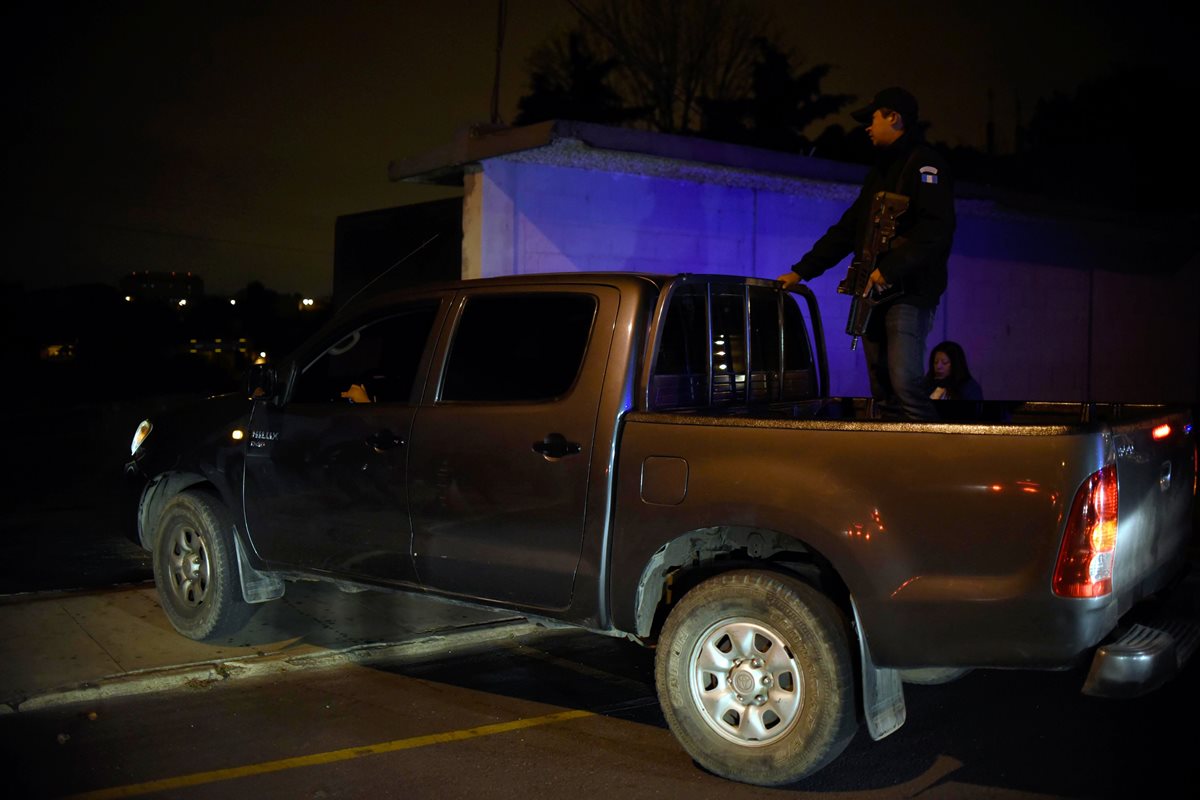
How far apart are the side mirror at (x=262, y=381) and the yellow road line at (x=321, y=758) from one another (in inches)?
74.9

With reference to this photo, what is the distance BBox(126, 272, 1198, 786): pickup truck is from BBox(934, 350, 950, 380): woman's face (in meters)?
2.58

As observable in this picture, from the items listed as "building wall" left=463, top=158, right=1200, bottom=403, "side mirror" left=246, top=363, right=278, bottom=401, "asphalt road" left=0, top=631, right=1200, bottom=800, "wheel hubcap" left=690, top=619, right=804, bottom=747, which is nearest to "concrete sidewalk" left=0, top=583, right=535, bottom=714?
"asphalt road" left=0, top=631, right=1200, bottom=800

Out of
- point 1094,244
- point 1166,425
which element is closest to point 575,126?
point 1166,425

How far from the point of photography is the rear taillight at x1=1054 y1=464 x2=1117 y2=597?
351 cm

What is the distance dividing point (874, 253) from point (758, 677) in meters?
2.12

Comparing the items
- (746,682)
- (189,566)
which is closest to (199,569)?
(189,566)

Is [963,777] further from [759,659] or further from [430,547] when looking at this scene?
[430,547]

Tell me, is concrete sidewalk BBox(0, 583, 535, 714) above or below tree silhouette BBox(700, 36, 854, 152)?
below

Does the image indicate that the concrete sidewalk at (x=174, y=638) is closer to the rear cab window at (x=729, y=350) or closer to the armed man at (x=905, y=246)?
the rear cab window at (x=729, y=350)

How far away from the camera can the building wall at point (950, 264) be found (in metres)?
10.1

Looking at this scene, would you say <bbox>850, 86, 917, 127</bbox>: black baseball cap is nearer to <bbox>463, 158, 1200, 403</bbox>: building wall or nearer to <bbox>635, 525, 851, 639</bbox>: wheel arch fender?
<bbox>635, 525, 851, 639</bbox>: wheel arch fender

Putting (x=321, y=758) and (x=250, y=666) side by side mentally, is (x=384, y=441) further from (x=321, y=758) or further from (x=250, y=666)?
(x=250, y=666)

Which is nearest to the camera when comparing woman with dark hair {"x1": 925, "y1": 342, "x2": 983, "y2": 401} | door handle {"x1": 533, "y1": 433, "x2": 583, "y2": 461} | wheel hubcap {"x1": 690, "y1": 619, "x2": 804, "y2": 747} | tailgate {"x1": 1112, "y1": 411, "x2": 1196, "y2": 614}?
tailgate {"x1": 1112, "y1": 411, "x2": 1196, "y2": 614}

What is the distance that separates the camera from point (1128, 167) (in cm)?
3412
